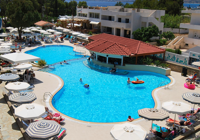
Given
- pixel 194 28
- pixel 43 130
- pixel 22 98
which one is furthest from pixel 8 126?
pixel 194 28

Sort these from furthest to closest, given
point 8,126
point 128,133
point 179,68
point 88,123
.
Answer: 1. point 179,68
2. point 88,123
3. point 8,126
4. point 128,133

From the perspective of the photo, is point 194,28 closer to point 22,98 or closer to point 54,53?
point 54,53

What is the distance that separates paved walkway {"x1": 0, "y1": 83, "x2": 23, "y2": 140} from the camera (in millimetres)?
12493

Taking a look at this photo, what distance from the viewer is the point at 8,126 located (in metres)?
13.6

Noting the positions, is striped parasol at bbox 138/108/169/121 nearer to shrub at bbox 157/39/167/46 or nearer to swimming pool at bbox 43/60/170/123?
swimming pool at bbox 43/60/170/123

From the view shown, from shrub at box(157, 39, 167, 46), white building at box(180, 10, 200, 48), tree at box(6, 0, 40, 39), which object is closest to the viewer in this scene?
white building at box(180, 10, 200, 48)

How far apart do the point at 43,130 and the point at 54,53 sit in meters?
26.8

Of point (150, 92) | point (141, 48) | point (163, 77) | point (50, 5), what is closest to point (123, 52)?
point (141, 48)

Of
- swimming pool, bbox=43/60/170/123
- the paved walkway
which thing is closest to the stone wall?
swimming pool, bbox=43/60/170/123

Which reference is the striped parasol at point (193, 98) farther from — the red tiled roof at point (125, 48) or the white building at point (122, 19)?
the white building at point (122, 19)

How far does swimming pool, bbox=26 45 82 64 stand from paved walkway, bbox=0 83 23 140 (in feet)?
54.5

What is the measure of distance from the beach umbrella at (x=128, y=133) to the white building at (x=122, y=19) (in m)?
36.5

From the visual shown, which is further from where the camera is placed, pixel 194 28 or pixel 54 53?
pixel 54 53

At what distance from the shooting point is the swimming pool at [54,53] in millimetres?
33406
